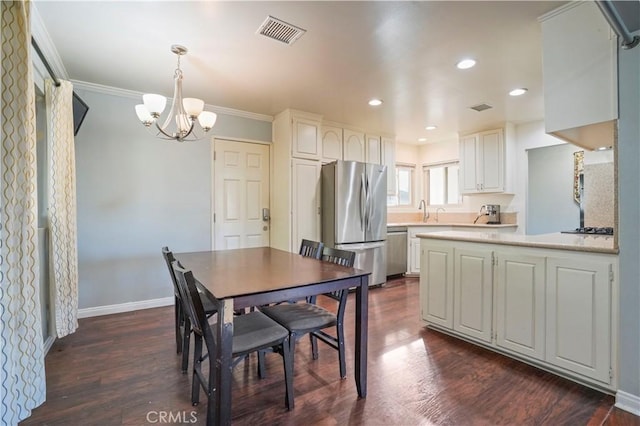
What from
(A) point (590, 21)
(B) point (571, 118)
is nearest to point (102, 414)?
(B) point (571, 118)

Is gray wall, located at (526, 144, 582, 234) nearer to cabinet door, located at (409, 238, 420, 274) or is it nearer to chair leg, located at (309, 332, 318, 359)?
cabinet door, located at (409, 238, 420, 274)

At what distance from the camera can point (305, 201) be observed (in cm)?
426

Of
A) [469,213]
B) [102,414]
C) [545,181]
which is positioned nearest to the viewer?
[102,414]

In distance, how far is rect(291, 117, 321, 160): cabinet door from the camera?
411 centimetres

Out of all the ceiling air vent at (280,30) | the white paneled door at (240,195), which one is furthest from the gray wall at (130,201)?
the ceiling air vent at (280,30)

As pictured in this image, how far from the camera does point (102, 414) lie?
173 centimetres

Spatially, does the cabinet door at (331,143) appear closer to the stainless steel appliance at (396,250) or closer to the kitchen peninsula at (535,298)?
the stainless steel appliance at (396,250)

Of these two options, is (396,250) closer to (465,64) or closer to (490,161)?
(490,161)

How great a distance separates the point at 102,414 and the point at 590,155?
5.37 m

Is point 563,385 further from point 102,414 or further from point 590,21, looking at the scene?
point 102,414

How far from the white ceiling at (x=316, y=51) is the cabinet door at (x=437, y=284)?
5.52ft

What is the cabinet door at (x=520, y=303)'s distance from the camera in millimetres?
2137

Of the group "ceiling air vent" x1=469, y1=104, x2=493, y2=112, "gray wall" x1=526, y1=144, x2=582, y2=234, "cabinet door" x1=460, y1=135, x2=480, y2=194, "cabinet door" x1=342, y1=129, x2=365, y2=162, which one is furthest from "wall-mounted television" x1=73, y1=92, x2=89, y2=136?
"gray wall" x1=526, y1=144, x2=582, y2=234

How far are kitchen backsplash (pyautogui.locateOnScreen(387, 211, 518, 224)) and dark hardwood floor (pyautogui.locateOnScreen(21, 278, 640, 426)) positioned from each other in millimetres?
2971
